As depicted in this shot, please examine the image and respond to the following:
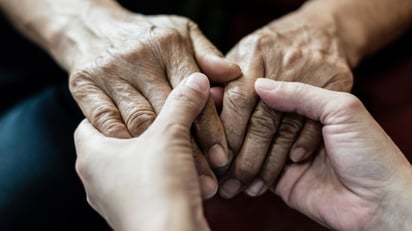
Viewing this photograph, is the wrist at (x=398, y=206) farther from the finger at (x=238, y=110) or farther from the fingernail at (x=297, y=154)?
the finger at (x=238, y=110)

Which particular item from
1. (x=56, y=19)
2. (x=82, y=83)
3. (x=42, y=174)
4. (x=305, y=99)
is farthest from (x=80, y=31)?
(x=305, y=99)

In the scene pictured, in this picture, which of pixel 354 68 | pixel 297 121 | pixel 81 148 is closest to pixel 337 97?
pixel 297 121

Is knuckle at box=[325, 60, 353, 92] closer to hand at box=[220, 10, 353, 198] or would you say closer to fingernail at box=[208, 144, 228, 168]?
hand at box=[220, 10, 353, 198]

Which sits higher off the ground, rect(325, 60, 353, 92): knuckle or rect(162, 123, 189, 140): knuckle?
rect(162, 123, 189, 140): knuckle

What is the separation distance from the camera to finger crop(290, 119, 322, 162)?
948mm

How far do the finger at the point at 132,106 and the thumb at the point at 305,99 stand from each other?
0.67ft

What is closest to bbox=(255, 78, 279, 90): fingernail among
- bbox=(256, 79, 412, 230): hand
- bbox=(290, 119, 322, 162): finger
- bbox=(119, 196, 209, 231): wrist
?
bbox=(256, 79, 412, 230): hand

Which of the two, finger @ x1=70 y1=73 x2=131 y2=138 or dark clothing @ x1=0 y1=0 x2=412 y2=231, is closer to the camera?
finger @ x1=70 y1=73 x2=131 y2=138

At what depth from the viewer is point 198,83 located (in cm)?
84

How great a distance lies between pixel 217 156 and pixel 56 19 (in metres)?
0.57

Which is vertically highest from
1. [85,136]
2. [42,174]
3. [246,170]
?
[85,136]

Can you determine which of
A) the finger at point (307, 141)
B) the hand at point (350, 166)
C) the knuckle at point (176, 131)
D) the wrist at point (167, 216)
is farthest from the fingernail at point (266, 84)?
the wrist at point (167, 216)

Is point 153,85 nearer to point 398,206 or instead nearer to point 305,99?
point 305,99

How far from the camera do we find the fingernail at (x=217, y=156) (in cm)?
91
